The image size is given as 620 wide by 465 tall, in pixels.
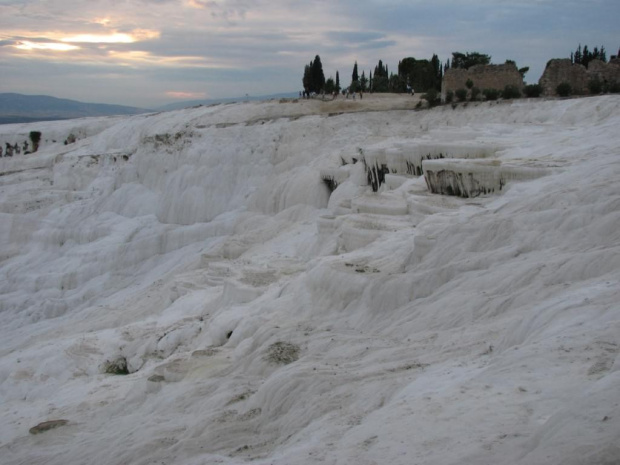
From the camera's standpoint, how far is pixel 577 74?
2570 cm

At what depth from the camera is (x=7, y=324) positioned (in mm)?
22828

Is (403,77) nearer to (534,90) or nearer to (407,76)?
(407,76)

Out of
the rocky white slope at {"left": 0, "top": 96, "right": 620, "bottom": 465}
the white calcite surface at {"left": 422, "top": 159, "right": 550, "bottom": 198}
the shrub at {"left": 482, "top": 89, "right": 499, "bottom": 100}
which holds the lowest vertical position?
the rocky white slope at {"left": 0, "top": 96, "right": 620, "bottom": 465}

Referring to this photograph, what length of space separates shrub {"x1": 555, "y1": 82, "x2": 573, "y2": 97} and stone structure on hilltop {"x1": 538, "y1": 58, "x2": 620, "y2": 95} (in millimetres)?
370

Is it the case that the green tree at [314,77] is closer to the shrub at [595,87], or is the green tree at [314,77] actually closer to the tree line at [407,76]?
the tree line at [407,76]

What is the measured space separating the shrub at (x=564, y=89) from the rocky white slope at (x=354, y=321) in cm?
155

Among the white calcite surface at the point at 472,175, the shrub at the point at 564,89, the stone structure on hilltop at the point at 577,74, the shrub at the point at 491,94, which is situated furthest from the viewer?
the shrub at the point at 491,94

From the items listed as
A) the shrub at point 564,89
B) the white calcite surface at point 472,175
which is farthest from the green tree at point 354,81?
the white calcite surface at point 472,175

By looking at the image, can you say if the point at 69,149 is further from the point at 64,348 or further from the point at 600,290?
the point at 600,290

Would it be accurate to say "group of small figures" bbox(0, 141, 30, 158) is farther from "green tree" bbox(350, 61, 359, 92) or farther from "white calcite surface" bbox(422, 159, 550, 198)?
"white calcite surface" bbox(422, 159, 550, 198)

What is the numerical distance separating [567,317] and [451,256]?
13.3 ft

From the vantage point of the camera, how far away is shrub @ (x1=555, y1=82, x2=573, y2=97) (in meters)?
25.1

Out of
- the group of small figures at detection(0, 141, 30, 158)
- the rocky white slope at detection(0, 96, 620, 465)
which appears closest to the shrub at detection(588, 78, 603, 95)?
the rocky white slope at detection(0, 96, 620, 465)

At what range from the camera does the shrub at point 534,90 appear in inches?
1029
